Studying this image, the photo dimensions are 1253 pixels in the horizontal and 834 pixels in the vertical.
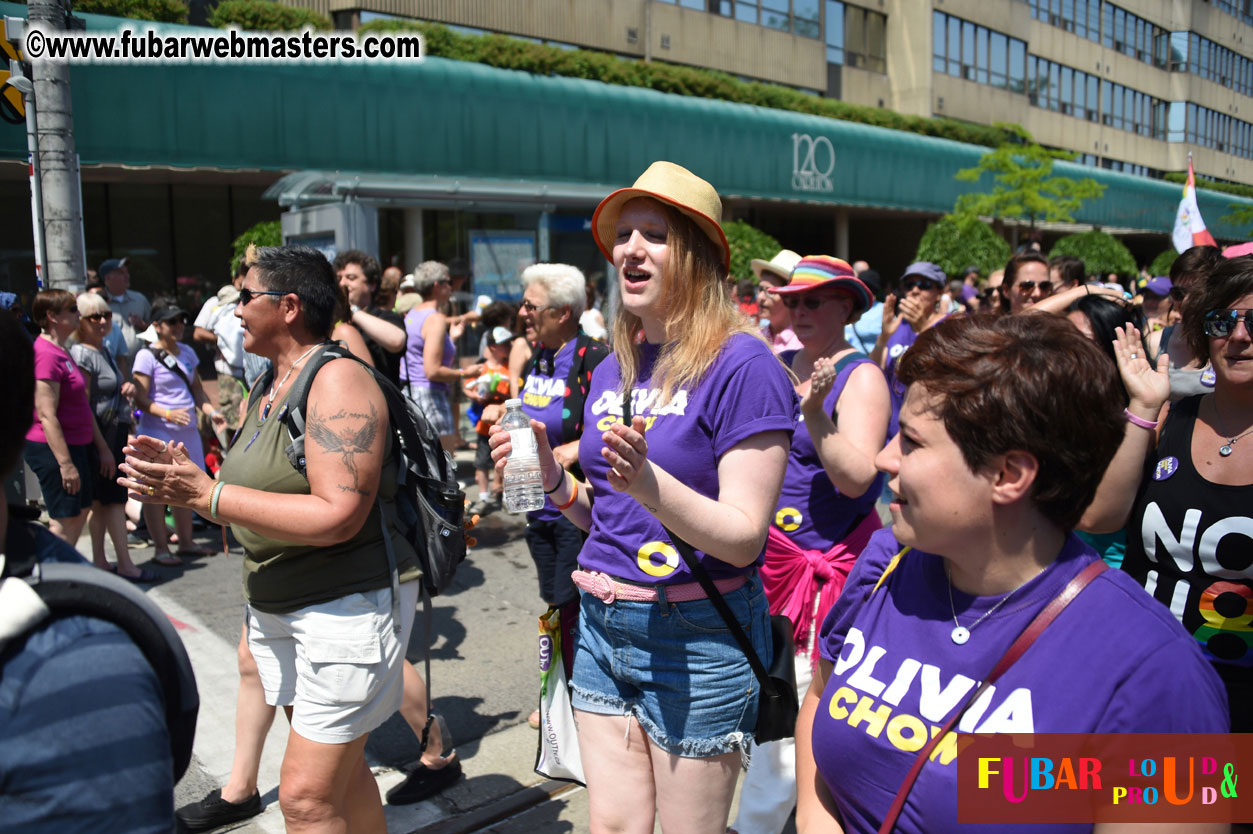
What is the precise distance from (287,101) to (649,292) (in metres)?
14.7

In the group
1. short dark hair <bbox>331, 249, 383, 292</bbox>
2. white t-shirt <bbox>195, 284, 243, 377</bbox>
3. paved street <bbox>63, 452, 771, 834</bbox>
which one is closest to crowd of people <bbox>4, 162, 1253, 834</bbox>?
paved street <bbox>63, 452, 771, 834</bbox>

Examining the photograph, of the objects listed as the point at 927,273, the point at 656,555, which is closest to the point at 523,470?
the point at 656,555

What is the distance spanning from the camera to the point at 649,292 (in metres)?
2.35

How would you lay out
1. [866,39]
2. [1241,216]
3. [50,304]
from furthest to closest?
1. [1241,216]
2. [866,39]
3. [50,304]

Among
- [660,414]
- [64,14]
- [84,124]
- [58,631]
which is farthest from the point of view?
[84,124]

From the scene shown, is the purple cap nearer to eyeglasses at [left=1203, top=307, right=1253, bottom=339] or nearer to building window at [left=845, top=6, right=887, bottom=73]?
eyeglasses at [left=1203, top=307, right=1253, bottom=339]

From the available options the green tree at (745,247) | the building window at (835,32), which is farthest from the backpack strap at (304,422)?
the building window at (835,32)

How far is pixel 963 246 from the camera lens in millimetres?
24031

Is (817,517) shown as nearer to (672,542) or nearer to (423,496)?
(672,542)

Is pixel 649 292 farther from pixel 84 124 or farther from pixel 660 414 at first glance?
pixel 84 124

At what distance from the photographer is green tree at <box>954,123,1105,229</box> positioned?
26.7m

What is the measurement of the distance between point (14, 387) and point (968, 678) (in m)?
1.58

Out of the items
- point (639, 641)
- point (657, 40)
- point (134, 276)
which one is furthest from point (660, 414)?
point (657, 40)

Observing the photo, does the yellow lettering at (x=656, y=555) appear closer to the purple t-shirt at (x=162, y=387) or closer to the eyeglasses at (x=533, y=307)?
the eyeglasses at (x=533, y=307)
